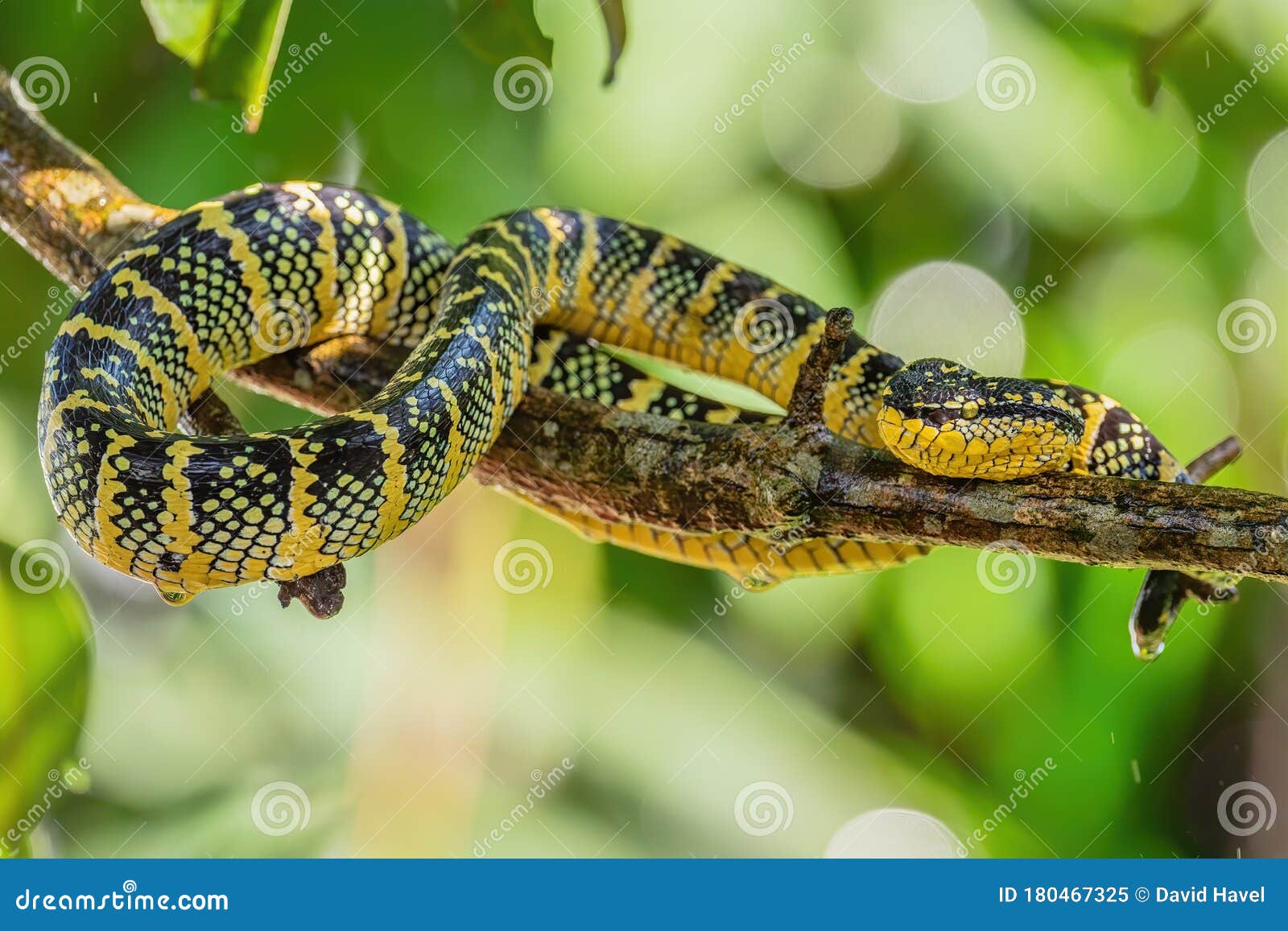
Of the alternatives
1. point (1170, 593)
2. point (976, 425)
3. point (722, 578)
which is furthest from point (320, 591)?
point (722, 578)

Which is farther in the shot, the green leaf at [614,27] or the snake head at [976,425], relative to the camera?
the green leaf at [614,27]

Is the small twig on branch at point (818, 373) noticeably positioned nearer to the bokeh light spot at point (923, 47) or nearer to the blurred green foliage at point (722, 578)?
the blurred green foliage at point (722, 578)

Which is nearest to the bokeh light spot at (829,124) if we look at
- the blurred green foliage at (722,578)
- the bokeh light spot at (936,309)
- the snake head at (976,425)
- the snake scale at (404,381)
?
the blurred green foliage at (722,578)

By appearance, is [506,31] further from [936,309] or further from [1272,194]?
[1272,194]

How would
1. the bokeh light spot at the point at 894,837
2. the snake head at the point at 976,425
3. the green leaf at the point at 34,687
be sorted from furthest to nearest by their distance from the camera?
1. the bokeh light spot at the point at 894,837
2. the green leaf at the point at 34,687
3. the snake head at the point at 976,425

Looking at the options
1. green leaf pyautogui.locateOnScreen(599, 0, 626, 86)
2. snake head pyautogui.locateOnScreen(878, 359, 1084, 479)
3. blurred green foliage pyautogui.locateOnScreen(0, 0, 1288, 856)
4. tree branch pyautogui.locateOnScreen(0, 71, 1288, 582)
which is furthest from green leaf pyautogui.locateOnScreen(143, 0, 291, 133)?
snake head pyautogui.locateOnScreen(878, 359, 1084, 479)

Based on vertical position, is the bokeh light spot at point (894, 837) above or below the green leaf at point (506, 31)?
below

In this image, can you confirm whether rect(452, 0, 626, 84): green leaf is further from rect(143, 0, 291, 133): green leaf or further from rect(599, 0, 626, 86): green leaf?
rect(143, 0, 291, 133): green leaf
